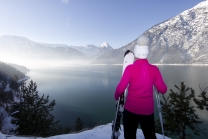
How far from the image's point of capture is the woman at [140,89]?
299 cm

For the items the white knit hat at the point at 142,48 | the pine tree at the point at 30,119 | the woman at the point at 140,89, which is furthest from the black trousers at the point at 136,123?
the pine tree at the point at 30,119

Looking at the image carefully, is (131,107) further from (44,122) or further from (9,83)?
(9,83)

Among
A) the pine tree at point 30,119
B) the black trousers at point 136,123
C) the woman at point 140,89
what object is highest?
the woman at point 140,89

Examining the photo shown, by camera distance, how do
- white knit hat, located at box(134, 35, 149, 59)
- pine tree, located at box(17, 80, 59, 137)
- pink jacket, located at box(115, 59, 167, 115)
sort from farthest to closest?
pine tree, located at box(17, 80, 59, 137) → white knit hat, located at box(134, 35, 149, 59) → pink jacket, located at box(115, 59, 167, 115)

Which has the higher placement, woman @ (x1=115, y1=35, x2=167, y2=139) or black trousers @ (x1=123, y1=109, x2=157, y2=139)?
woman @ (x1=115, y1=35, x2=167, y2=139)

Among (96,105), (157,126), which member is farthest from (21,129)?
(96,105)

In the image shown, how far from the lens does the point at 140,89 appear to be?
9.81 ft

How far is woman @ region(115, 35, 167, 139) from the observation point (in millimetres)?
2986

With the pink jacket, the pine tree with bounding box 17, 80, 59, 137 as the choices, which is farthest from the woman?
the pine tree with bounding box 17, 80, 59, 137

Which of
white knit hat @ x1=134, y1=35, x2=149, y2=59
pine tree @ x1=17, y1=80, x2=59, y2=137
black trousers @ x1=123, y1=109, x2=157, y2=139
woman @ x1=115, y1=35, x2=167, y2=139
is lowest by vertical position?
pine tree @ x1=17, y1=80, x2=59, y2=137

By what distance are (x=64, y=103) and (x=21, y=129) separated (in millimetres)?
39946

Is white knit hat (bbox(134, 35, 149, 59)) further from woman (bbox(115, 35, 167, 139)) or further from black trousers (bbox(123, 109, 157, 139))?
black trousers (bbox(123, 109, 157, 139))

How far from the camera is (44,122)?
65.0ft

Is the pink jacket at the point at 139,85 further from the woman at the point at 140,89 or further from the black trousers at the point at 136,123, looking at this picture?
the black trousers at the point at 136,123
